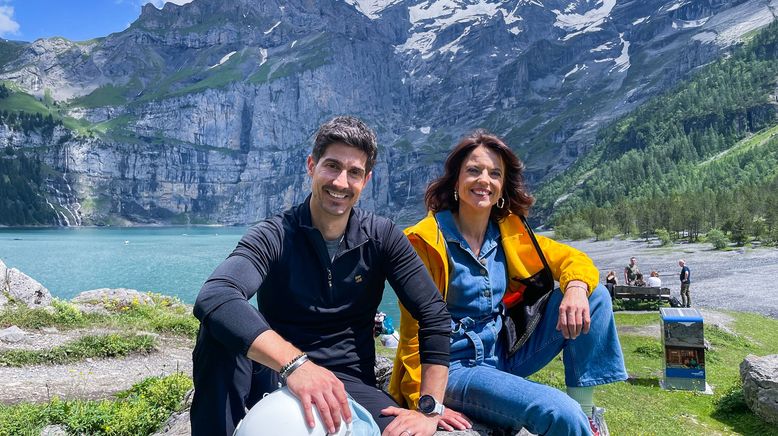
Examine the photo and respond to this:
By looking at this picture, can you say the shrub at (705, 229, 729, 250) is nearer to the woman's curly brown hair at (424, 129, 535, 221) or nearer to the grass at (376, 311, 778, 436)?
the grass at (376, 311, 778, 436)

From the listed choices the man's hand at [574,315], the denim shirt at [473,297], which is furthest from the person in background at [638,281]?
the man's hand at [574,315]

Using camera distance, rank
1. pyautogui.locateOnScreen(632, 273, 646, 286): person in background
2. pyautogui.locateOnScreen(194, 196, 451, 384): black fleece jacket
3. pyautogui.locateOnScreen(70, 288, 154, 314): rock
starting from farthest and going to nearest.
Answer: pyautogui.locateOnScreen(632, 273, 646, 286): person in background → pyautogui.locateOnScreen(70, 288, 154, 314): rock → pyautogui.locateOnScreen(194, 196, 451, 384): black fleece jacket

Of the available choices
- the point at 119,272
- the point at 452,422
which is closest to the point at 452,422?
the point at 452,422

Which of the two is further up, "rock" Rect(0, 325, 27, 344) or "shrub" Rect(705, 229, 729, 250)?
"rock" Rect(0, 325, 27, 344)

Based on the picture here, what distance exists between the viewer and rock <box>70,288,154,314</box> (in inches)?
725

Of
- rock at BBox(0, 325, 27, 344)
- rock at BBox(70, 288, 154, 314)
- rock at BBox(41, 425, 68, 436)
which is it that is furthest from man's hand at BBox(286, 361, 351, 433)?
rock at BBox(70, 288, 154, 314)

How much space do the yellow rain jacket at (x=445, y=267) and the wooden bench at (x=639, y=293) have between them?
22882 millimetres

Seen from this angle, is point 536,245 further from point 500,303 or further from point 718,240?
point 718,240

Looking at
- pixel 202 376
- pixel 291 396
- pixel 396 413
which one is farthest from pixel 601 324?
pixel 202 376

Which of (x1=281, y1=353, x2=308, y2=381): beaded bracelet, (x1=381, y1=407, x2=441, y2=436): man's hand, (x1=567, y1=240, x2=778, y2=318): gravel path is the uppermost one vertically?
(x1=281, y1=353, x2=308, y2=381): beaded bracelet

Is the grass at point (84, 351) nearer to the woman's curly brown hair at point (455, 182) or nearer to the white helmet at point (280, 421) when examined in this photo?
the woman's curly brown hair at point (455, 182)

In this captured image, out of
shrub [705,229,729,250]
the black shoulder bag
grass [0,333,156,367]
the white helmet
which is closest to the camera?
the white helmet

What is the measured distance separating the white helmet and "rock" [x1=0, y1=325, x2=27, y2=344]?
14.0m

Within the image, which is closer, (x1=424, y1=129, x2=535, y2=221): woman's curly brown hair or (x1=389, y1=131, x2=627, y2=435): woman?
(x1=389, y1=131, x2=627, y2=435): woman
